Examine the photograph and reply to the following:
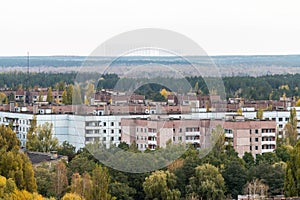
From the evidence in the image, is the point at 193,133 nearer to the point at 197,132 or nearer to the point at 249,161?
the point at 197,132

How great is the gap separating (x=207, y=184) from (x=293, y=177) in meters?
2.39

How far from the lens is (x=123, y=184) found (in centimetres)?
2273

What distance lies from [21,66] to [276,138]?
4324 inches

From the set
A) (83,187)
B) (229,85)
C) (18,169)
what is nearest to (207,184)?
(83,187)

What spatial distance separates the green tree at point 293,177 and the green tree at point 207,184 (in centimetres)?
193

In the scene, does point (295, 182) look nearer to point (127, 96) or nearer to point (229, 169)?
point (229, 169)

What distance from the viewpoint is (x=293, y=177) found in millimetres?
21547

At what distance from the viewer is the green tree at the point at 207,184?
22953mm

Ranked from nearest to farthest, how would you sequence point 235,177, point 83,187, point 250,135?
point 83,187 < point 235,177 < point 250,135

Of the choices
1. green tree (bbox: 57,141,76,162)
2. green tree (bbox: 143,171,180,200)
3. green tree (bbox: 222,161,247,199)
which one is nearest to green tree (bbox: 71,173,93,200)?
green tree (bbox: 143,171,180,200)

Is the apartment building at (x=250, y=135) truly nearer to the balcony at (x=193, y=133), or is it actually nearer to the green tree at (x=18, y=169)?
the balcony at (x=193, y=133)

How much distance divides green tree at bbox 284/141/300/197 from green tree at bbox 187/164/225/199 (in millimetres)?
1926

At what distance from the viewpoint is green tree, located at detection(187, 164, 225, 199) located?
2295cm

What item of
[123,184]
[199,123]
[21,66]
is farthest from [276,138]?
[21,66]
